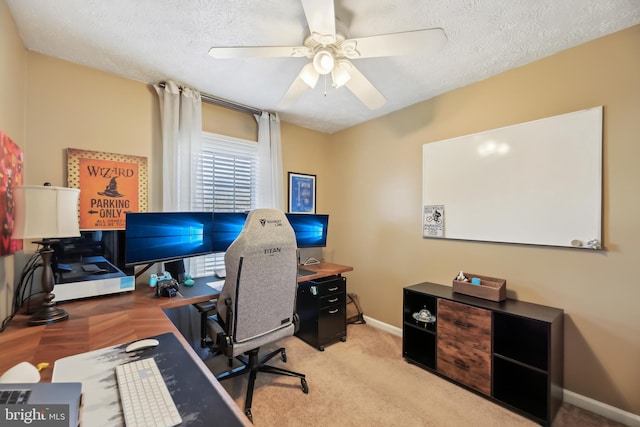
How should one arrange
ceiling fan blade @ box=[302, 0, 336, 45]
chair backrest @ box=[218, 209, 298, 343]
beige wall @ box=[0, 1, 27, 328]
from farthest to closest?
chair backrest @ box=[218, 209, 298, 343], beige wall @ box=[0, 1, 27, 328], ceiling fan blade @ box=[302, 0, 336, 45]

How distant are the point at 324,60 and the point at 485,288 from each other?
2068 mm

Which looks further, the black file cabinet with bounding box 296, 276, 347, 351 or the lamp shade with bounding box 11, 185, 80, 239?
the black file cabinet with bounding box 296, 276, 347, 351

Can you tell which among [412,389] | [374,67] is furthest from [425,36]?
[412,389]

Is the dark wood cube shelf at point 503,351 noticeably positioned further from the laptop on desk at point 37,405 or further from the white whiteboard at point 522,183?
the laptop on desk at point 37,405

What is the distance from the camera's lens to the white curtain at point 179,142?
2412 millimetres

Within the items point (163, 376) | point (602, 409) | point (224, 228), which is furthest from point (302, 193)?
point (602, 409)

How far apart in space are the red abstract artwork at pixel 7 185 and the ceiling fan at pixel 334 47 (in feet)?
4.06

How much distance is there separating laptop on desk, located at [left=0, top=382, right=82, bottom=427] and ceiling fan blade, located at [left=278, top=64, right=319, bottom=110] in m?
1.84

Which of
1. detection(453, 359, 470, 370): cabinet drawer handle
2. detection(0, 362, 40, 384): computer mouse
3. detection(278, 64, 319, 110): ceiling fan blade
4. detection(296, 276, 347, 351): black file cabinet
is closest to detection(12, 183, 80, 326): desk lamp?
detection(0, 362, 40, 384): computer mouse

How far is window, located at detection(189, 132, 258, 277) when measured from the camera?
2.69 m

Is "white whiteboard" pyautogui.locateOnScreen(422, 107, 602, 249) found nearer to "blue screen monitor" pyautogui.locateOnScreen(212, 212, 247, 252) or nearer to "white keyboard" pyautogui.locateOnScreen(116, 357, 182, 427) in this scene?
"blue screen monitor" pyautogui.locateOnScreen(212, 212, 247, 252)

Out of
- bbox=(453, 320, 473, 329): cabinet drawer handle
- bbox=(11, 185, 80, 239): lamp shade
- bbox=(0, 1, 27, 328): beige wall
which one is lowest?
bbox=(453, 320, 473, 329): cabinet drawer handle

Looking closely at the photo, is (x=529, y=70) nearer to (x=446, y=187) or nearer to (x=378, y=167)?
(x=446, y=187)

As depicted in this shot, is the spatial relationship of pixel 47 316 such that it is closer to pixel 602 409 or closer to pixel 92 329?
pixel 92 329
